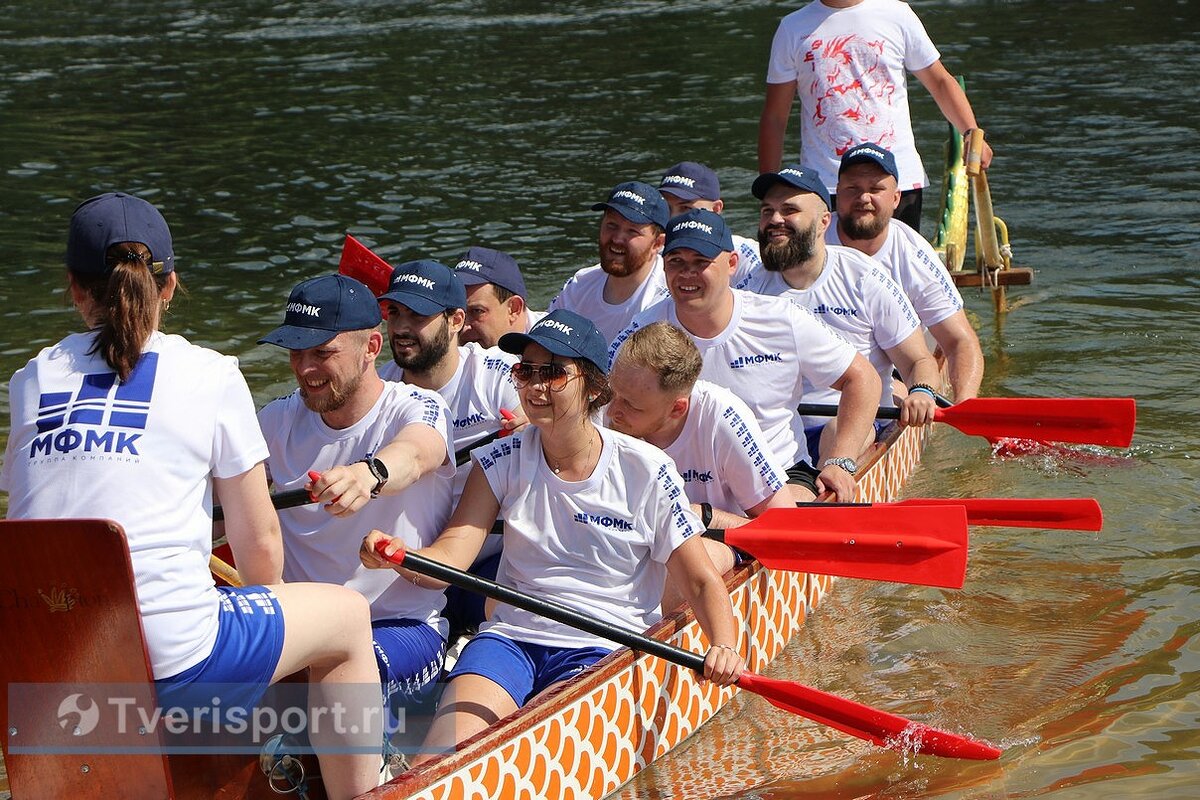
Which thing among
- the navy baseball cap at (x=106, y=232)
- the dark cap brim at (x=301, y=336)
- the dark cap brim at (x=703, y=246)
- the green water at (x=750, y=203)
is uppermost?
the navy baseball cap at (x=106, y=232)

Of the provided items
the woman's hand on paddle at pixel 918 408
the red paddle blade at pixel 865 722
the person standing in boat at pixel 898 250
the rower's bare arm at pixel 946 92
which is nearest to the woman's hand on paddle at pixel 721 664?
the red paddle blade at pixel 865 722

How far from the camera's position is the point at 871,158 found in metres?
7.51

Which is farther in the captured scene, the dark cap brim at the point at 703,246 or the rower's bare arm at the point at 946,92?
the rower's bare arm at the point at 946,92

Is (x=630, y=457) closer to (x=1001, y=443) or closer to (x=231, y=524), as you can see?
(x=231, y=524)

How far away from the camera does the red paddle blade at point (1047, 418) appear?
7.04m

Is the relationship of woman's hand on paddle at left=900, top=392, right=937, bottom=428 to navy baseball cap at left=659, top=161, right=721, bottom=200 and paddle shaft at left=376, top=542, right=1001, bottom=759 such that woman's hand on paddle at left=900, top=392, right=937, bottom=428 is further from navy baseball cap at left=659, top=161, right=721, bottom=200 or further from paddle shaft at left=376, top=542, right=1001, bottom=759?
paddle shaft at left=376, top=542, right=1001, bottom=759

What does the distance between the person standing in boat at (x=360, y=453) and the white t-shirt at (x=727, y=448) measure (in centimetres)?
98

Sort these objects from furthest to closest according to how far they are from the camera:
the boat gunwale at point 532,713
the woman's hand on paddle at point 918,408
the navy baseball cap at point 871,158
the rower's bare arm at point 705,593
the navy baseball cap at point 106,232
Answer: the navy baseball cap at point 871,158 < the woman's hand on paddle at point 918,408 < the rower's bare arm at point 705,593 < the boat gunwale at point 532,713 < the navy baseball cap at point 106,232

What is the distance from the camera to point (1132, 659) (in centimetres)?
603

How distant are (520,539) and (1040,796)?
6.37 feet

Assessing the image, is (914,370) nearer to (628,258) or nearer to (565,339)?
(628,258)

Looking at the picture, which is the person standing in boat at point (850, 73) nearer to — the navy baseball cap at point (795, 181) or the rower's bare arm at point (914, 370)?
the navy baseball cap at point (795, 181)

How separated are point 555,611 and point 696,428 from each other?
1.14 metres

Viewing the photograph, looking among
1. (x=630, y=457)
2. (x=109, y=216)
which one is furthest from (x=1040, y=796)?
(x=109, y=216)
